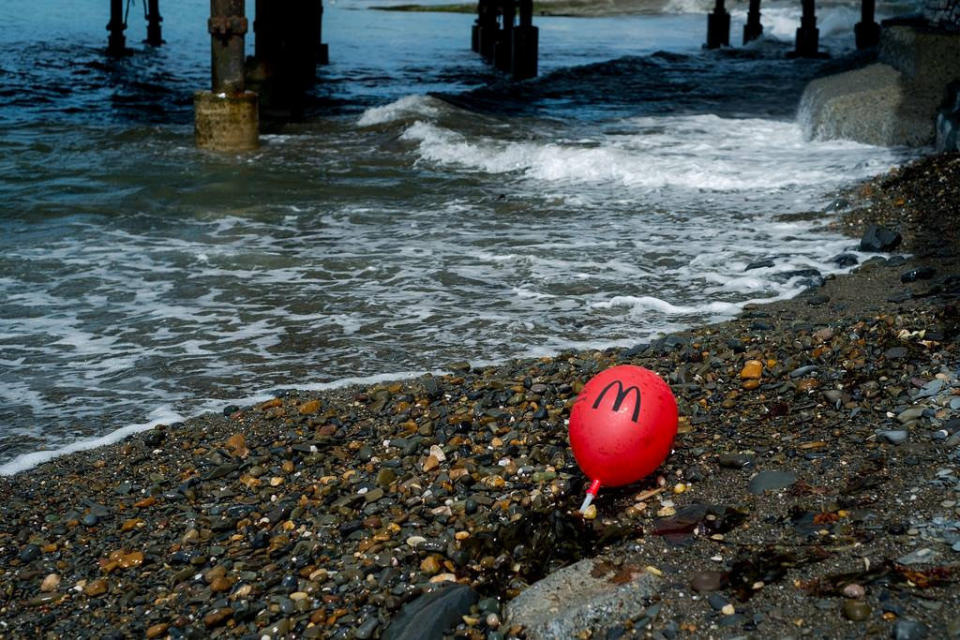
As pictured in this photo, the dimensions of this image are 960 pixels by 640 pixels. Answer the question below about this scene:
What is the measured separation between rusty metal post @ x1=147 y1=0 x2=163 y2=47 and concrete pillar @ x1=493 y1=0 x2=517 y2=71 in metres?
8.12

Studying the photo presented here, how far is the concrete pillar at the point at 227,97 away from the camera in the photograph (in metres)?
11.9

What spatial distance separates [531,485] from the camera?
4.01m

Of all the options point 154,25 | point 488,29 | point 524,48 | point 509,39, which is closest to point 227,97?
point 524,48

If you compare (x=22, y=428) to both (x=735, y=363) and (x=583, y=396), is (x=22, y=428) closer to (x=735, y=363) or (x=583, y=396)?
(x=583, y=396)

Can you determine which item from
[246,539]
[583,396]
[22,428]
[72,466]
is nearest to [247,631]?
[246,539]

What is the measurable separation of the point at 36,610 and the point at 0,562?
39 cm

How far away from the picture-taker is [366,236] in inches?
344

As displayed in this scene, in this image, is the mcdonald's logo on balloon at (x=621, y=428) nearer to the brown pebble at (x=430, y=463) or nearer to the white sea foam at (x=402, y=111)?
the brown pebble at (x=430, y=463)

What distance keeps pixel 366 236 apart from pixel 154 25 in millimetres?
18978

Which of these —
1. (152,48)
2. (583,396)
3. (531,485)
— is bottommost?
(531,485)

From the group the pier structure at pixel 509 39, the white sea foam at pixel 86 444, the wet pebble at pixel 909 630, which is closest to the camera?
the wet pebble at pixel 909 630

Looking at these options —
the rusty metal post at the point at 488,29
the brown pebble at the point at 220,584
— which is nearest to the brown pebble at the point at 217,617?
the brown pebble at the point at 220,584

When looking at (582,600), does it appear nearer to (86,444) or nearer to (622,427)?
(622,427)

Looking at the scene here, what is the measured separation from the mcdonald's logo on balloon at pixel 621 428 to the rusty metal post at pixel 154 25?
23.7m
